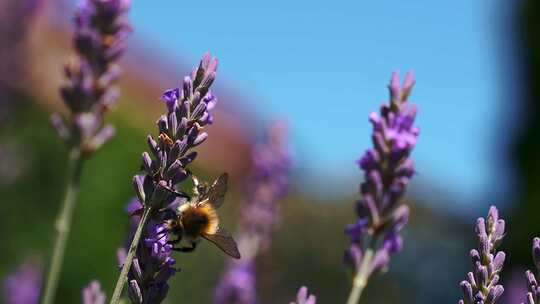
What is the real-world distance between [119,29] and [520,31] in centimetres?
1439

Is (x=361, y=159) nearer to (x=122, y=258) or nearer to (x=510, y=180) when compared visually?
(x=122, y=258)

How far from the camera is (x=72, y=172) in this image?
10.8 ft

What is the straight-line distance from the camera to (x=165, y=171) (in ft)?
6.66

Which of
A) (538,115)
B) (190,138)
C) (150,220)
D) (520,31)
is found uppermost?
(520,31)

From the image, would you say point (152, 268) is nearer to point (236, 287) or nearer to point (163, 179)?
point (163, 179)

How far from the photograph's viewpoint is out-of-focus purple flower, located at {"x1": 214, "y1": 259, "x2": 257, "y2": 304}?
176 inches

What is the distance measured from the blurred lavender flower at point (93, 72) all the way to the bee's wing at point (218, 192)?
0.97 meters

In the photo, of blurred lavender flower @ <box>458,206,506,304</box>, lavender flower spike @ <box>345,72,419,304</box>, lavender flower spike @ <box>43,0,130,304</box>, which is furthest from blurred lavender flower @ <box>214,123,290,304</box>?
blurred lavender flower @ <box>458,206,506,304</box>

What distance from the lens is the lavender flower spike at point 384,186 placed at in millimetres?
2838

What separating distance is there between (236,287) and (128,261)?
8.84 ft

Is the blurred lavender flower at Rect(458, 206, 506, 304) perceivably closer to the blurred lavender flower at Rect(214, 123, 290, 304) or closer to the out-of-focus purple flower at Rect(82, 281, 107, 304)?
the out-of-focus purple flower at Rect(82, 281, 107, 304)

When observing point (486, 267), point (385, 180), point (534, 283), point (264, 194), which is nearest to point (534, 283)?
point (534, 283)

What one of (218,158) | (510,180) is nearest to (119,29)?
(510,180)

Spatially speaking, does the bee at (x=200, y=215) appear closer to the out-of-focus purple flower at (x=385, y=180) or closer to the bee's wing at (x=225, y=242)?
the bee's wing at (x=225, y=242)
